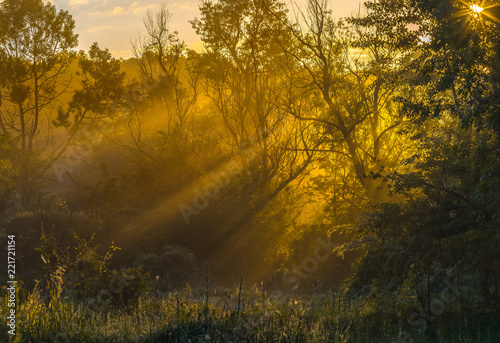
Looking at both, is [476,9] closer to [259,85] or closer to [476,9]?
[476,9]

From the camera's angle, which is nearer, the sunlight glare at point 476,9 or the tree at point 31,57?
the sunlight glare at point 476,9

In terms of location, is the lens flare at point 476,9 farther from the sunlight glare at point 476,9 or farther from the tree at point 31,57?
the tree at point 31,57

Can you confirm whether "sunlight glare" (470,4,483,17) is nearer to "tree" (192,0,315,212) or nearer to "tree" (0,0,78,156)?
"tree" (192,0,315,212)

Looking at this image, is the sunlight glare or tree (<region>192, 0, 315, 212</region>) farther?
tree (<region>192, 0, 315, 212</region>)

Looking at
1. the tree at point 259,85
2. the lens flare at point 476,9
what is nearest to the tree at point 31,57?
the tree at point 259,85

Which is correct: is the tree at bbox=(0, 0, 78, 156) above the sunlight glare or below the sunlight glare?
above

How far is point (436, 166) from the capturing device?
393 inches

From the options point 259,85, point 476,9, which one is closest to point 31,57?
point 259,85

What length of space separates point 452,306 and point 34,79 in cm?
3248

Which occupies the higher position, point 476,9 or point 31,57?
point 31,57

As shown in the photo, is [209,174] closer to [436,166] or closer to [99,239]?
[99,239]

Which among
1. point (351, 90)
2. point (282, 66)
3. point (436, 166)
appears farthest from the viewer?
point (282, 66)

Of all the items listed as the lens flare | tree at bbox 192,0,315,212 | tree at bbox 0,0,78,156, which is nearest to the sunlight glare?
the lens flare

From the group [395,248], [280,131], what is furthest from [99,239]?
[395,248]
